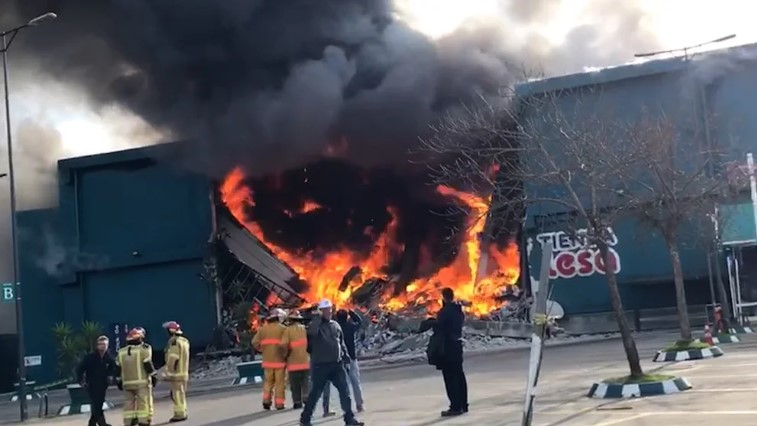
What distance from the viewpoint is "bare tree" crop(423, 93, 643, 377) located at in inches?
491

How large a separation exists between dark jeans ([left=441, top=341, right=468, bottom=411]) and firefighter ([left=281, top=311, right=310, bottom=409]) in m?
2.52

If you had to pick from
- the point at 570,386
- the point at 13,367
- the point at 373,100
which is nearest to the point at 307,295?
the point at 373,100

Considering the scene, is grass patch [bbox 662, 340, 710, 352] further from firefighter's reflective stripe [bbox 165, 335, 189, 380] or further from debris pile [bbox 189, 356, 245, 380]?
debris pile [bbox 189, 356, 245, 380]

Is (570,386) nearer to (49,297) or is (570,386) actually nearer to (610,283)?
(610,283)

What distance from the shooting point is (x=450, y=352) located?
1046 cm

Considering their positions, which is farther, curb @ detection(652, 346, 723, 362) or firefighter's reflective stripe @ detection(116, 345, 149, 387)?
curb @ detection(652, 346, 723, 362)

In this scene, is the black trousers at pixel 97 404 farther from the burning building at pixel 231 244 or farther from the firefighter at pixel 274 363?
the burning building at pixel 231 244

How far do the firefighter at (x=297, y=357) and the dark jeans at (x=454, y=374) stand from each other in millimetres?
2525

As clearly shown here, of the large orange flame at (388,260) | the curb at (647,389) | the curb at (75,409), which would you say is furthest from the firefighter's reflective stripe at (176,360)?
the large orange flame at (388,260)

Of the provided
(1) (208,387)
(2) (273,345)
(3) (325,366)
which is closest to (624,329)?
(3) (325,366)

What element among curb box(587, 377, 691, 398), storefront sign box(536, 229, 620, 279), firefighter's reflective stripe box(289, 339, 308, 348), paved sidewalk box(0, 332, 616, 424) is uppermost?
storefront sign box(536, 229, 620, 279)

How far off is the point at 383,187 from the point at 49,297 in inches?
429

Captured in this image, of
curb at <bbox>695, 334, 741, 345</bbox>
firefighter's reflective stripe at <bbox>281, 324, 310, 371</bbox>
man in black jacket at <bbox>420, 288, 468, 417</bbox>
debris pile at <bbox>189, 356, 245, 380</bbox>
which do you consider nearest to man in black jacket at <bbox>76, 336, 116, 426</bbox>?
firefighter's reflective stripe at <bbox>281, 324, 310, 371</bbox>

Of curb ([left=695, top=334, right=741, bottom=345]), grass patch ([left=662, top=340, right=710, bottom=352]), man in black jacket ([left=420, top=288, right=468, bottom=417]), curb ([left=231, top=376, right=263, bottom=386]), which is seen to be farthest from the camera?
curb ([left=231, top=376, right=263, bottom=386])
